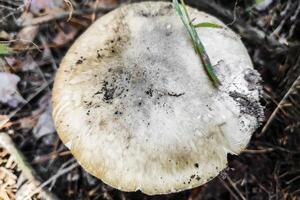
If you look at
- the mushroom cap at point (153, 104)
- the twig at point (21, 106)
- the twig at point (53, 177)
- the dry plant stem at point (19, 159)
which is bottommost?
the twig at point (53, 177)

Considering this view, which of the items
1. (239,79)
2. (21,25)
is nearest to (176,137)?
(239,79)

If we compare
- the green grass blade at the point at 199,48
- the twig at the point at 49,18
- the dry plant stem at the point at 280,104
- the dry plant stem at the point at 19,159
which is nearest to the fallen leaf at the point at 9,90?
the dry plant stem at the point at 19,159

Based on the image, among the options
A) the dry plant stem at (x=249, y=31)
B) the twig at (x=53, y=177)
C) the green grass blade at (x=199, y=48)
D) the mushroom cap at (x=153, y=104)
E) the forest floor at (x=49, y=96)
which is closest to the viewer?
the mushroom cap at (x=153, y=104)

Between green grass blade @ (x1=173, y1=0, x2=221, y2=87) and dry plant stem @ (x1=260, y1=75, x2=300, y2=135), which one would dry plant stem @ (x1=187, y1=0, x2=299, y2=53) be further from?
green grass blade @ (x1=173, y1=0, x2=221, y2=87)

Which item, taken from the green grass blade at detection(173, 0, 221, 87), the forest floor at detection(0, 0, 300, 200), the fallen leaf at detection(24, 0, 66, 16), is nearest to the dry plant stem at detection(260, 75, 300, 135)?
the forest floor at detection(0, 0, 300, 200)

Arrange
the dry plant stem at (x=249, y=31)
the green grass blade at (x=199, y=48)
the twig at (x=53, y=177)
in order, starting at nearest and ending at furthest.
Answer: the green grass blade at (x=199, y=48), the twig at (x=53, y=177), the dry plant stem at (x=249, y=31)

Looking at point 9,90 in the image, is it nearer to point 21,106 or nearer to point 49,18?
point 21,106

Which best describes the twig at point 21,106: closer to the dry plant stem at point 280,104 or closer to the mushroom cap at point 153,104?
the mushroom cap at point 153,104
